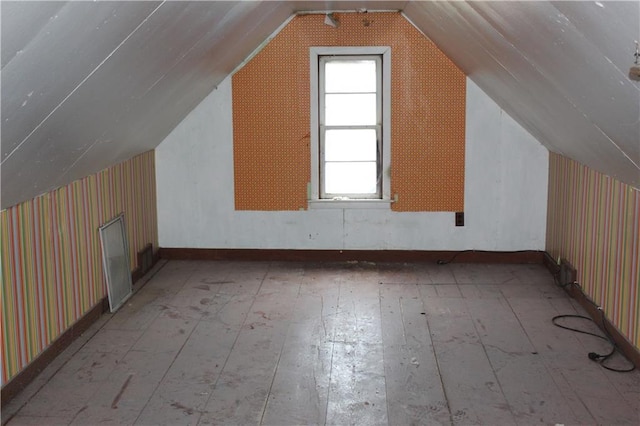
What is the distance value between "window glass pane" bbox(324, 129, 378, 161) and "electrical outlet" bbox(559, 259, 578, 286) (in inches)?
71.0

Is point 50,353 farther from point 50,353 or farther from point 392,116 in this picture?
point 392,116

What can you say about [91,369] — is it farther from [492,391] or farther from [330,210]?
[330,210]

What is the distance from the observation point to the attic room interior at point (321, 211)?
11.2ft

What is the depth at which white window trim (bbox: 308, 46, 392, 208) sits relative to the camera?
21.0 feet

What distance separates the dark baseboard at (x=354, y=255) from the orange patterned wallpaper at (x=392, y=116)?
39 cm

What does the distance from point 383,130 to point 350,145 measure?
0.32 meters

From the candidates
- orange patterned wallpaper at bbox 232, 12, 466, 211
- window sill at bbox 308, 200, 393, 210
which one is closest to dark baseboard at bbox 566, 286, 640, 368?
orange patterned wallpaper at bbox 232, 12, 466, 211

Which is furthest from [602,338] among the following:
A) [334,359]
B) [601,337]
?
[334,359]

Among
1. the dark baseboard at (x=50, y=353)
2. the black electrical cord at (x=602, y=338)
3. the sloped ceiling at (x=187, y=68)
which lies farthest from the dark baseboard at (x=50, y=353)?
the black electrical cord at (x=602, y=338)

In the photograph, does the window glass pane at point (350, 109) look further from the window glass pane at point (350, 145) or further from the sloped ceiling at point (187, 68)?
the sloped ceiling at point (187, 68)

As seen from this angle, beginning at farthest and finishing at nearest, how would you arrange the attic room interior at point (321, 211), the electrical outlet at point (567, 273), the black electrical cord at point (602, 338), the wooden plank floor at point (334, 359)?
the electrical outlet at point (567, 273) < the black electrical cord at point (602, 338) < the wooden plank floor at point (334, 359) < the attic room interior at point (321, 211)

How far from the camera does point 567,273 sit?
565 centimetres

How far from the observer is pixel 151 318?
5.13 m

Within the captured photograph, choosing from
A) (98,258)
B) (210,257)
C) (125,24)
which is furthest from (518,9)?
(210,257)
